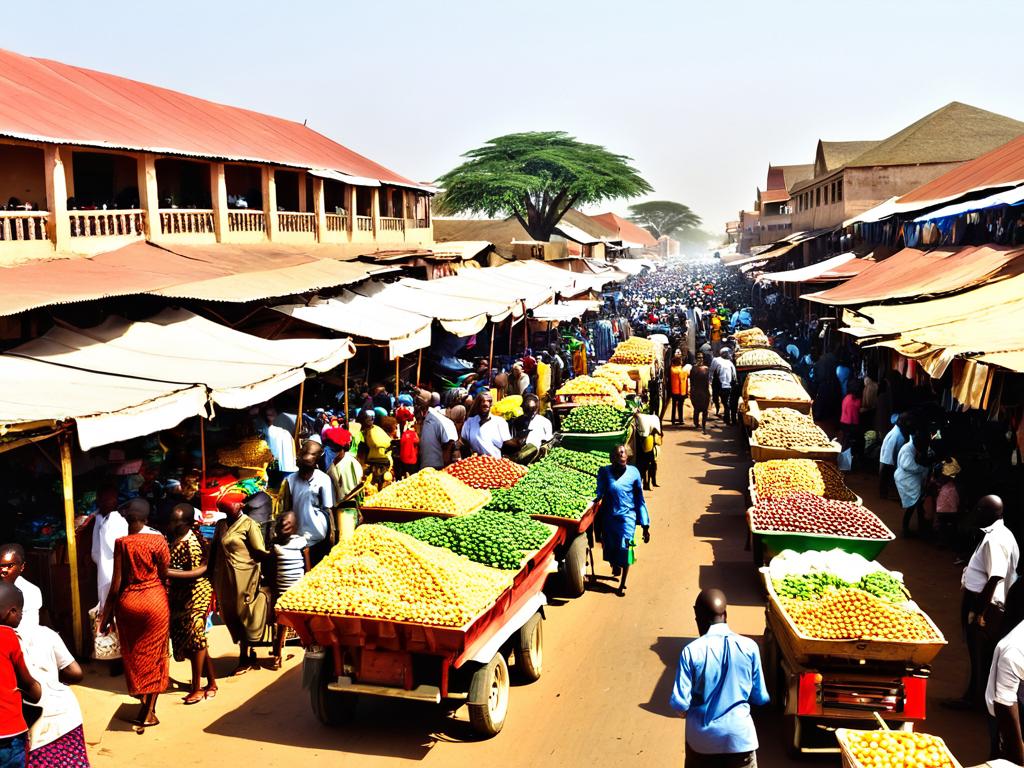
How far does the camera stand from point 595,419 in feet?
46.3

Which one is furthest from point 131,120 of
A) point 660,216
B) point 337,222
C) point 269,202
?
point 660,216

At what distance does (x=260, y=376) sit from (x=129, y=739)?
12.9 feet

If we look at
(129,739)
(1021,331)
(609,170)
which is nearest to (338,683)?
(129,739)

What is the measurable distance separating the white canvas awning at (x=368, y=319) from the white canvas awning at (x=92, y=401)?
439cm

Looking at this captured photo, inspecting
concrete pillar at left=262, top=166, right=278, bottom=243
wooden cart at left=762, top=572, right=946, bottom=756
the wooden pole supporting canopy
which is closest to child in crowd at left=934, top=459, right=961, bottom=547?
wooden cart at left=762, top=572, right=946, bottom=756

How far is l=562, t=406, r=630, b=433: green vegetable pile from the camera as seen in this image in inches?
550

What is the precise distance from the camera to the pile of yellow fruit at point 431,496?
9.24m

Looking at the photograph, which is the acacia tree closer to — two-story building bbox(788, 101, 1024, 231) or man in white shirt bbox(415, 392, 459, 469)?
two-story building bbox(788, 101, 1024, 231)

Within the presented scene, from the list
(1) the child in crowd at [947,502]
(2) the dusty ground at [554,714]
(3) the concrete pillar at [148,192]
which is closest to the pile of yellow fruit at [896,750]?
(2) the dusty ground at [554,714]

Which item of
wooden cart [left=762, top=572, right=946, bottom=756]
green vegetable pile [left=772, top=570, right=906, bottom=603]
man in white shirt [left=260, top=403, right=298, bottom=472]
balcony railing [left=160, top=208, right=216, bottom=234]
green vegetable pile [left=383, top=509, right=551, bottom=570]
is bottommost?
wooden cart [left=762, top=572, right=946, bottom=756]

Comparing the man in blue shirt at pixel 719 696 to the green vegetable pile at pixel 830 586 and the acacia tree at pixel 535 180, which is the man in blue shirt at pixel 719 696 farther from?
the acacia tree at pixel 535 180

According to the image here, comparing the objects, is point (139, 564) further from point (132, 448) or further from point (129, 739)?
point (132, 448)

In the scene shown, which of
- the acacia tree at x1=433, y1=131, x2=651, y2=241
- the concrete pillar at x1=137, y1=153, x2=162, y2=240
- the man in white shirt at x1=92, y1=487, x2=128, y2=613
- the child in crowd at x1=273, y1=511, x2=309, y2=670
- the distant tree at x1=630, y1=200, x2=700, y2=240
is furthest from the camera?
the distant tree at x1=630, y1=200, x2=700, y2=240

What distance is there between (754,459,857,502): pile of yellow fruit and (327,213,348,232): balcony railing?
1497 cm
